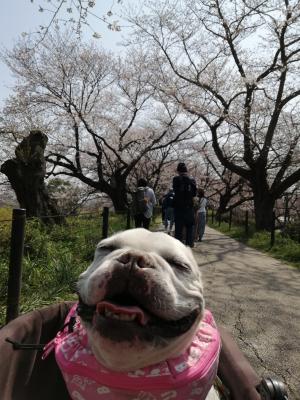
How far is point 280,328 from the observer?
4.61m

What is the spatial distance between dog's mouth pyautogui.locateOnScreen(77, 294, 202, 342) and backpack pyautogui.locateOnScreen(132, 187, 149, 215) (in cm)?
822

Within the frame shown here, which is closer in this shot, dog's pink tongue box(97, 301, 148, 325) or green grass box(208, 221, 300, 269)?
dog's pink tongue box(97, 301, 148, 325)

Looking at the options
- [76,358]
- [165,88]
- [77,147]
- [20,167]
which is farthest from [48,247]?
[77,147]

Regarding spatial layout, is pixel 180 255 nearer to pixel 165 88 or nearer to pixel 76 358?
pixel 76 358

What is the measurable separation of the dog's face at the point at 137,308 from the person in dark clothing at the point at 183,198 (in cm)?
674

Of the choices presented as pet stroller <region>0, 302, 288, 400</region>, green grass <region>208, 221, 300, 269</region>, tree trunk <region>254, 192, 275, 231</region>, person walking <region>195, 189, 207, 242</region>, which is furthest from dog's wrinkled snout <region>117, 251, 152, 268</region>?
tree trunk <region>254, 192, 275, 231</region>

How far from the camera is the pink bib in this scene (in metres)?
1.65

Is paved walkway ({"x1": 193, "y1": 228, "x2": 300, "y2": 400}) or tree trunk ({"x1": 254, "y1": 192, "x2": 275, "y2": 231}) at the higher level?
tree trunk ({"x1": 254, "y1": 192, "x2": 275, "y2": 231})

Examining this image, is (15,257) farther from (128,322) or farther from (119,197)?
(119,197)

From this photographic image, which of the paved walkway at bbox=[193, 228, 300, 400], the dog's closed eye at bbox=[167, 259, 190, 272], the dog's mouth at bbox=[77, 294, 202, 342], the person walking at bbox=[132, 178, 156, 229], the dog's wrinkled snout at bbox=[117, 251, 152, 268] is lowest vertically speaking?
the paved walkway at bbox=[193, 228, 300, 400]

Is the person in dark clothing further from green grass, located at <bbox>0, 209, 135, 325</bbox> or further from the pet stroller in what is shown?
the pet stroller

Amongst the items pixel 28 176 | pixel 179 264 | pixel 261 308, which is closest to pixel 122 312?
pixel 179 264

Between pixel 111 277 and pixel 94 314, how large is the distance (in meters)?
0.17

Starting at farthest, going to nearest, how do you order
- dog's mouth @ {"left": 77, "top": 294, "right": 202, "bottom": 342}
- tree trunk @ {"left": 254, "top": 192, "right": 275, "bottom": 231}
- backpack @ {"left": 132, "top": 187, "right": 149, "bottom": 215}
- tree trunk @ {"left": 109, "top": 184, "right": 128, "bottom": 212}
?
tree trunk @ {"left": 109, "top": 184, "right": 128, "bottom": 212} < tree trunk @ {"left": 254, "top": 192, "right": 275, "bottom": 231} < backpack @ {"left": 132, "top": 187, "right": 149, "bottom": 215} < dog's mouth @ {"left": 77, "top": 294, "right": 202, "bottom": 342}
